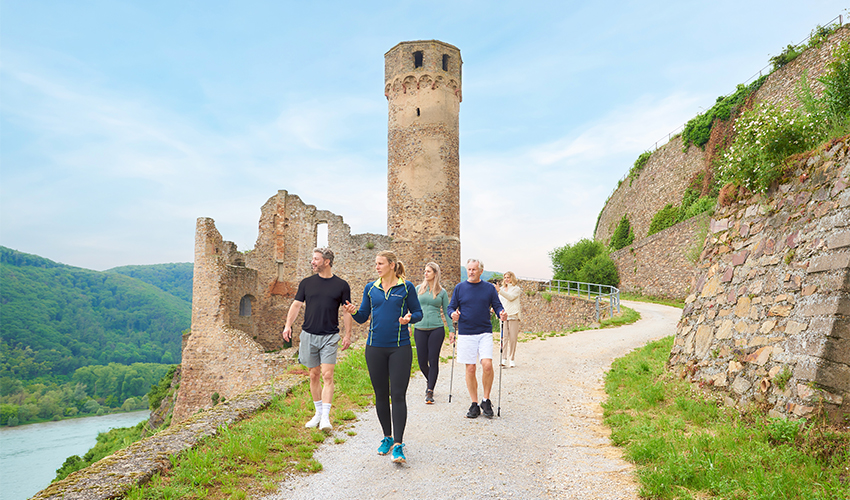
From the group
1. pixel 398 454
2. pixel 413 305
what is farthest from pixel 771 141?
pixel 398 454

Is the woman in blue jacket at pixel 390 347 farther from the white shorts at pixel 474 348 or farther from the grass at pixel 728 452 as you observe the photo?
the grass at pixel 728 452

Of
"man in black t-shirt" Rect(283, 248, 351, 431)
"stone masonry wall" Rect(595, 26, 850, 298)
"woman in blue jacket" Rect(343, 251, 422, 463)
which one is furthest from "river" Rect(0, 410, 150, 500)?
"stone masonry wall" Rect(595, 26, 850, 298)

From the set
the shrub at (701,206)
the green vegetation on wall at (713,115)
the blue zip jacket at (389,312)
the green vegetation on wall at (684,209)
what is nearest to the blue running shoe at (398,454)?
the blue zip jacket at (389,312)

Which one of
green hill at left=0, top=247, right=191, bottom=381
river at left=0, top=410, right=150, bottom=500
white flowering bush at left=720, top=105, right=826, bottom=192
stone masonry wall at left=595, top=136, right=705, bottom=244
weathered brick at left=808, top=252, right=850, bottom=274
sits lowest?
river at left=0, top=410, right=150, bottom=500


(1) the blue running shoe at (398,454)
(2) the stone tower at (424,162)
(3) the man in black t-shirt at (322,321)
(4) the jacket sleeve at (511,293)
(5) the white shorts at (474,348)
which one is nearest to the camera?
(1) the blue running shoe at (398,454)

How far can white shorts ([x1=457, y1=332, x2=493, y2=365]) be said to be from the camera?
6.14 meters

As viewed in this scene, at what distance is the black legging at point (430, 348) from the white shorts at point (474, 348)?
2.57 feet

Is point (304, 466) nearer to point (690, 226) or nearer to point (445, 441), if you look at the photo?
point (445, 441)

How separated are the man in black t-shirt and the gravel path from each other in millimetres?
536

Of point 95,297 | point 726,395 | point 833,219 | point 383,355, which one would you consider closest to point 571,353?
point 726,395

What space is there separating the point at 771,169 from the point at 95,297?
9132 cm

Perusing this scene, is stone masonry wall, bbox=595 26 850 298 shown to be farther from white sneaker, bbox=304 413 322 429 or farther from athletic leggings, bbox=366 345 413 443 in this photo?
athletic leggings, bbox=366 345 413 443

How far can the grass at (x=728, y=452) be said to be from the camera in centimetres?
375

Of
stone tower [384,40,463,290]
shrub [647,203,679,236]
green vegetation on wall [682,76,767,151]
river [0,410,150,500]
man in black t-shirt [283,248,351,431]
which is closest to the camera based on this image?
man in black t-shirt [283,248,351,431]
